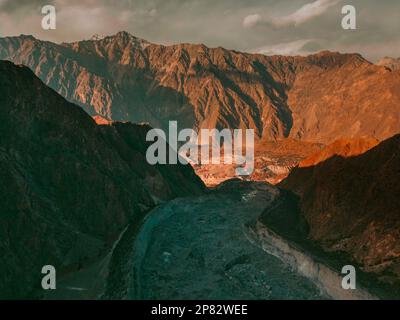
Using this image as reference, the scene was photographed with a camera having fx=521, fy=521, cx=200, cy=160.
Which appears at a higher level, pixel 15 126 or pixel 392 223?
pixel 15 126

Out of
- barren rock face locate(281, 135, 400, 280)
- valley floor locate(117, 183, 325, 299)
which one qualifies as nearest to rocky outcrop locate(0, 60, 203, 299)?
valley floor locate(117, 183, 325, 299)

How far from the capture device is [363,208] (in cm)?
7006

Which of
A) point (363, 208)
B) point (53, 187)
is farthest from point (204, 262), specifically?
point (53, 187)

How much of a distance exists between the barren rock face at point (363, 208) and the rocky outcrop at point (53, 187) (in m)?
30.8

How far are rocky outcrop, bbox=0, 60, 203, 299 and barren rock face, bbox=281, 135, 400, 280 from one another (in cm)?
3083

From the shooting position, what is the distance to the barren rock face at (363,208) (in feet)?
198

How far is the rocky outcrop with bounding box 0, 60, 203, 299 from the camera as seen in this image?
6125 cm

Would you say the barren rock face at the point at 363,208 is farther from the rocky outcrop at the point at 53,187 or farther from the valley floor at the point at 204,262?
the rocky outcrop at the point at 53,187

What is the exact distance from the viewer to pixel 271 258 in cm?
7094
